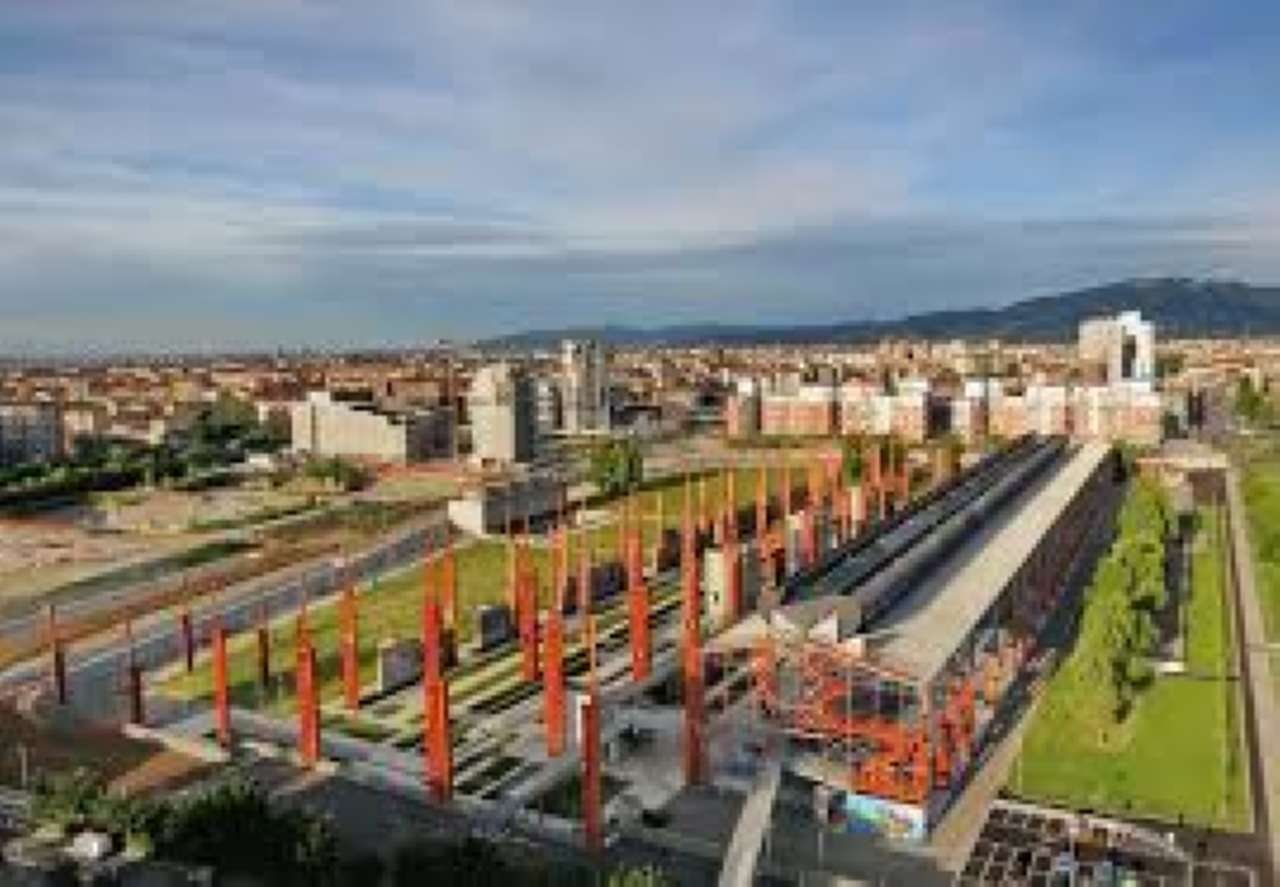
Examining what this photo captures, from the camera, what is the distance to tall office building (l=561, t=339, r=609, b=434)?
435ft

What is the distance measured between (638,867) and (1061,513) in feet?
115

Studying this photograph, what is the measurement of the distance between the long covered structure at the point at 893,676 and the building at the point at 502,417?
63978mm

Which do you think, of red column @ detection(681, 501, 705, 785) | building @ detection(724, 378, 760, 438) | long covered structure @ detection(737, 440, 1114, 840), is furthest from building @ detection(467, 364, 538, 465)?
red column @ detection(681, 501, 705, 785)

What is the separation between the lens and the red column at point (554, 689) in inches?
1380

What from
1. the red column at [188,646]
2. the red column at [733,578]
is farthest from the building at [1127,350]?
the red column at [188,646]

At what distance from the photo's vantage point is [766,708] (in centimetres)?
3356

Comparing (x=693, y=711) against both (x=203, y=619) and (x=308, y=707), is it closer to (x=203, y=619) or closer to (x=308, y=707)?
(x=308, y=707)

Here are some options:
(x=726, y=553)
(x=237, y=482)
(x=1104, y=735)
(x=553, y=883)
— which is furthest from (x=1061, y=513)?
(x=237, y=482)

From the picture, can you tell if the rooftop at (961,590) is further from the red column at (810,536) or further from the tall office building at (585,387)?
the tall office building at (585,387)

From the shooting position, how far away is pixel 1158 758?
118 ft

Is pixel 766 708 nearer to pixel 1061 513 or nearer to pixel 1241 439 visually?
pixel 1061 513

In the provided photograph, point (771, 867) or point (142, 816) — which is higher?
point (142, 816)

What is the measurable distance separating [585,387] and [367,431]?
28705 mm

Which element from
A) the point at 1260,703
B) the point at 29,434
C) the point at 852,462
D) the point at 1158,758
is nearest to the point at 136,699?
the point at 1158,758
